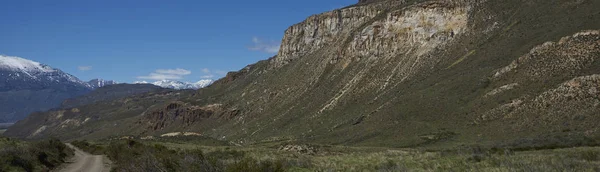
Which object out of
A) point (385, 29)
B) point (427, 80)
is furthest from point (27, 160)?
point (385, 29)

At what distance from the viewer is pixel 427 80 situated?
86625mm

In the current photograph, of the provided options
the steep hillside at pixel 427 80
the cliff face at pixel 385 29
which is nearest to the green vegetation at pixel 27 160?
the steep hillside at pixel 427 80

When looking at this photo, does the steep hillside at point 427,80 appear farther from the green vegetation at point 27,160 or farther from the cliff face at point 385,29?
the green vegetation at point 27,160

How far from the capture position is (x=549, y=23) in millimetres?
80250

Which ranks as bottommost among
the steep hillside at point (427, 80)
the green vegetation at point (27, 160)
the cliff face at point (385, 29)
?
the green vegetation at point (27, 160)

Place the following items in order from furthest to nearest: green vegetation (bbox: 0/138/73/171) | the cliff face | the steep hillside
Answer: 1. the cliff face
2. the steep hillside
3. green vegetation (bbox: 0/138/73/171)

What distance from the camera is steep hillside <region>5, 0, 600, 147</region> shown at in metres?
60.4

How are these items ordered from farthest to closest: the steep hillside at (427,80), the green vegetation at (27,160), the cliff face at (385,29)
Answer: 1. the cliff face at (385,29)
2. the steep hillside at (427,80)
3. the green vegetation at (27,160)

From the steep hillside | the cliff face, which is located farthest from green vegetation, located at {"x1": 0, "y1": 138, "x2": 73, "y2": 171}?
the cliff face

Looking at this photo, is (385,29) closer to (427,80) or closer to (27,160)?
(427,80)

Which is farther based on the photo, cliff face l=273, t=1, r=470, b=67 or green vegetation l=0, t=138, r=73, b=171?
cliff face l=273, t=1, r=470, b=67

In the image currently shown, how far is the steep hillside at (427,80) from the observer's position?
2379 inches

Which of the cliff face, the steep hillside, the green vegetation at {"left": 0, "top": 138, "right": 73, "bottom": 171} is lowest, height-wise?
the green vegetation at {"left": 0, "top": 138, "right": 73, "bottom": 171}

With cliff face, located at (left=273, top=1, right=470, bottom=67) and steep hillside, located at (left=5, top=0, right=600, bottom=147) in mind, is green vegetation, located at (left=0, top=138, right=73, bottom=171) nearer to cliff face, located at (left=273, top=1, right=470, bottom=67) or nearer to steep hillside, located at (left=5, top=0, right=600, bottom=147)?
steep hillside, located at (left=5, top=0, right=600, bottom=147)
